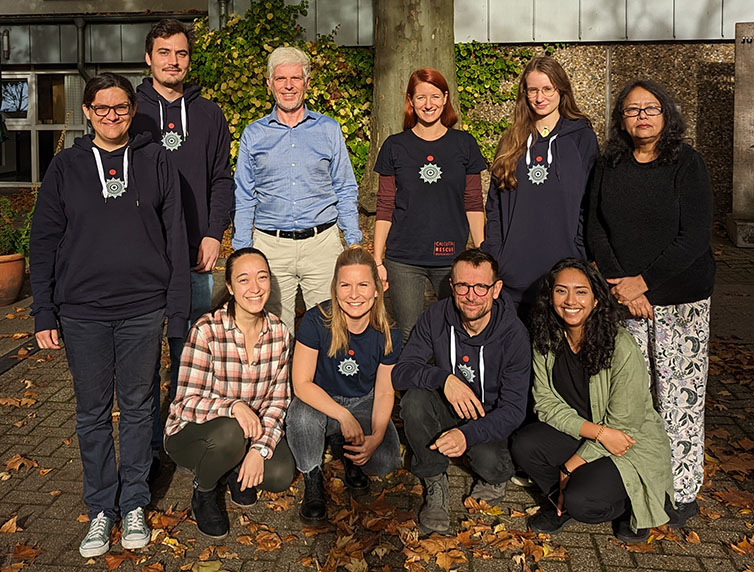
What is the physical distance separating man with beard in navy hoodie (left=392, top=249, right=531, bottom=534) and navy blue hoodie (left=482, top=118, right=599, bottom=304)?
21cm

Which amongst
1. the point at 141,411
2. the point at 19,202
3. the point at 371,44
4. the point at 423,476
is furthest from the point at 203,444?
the point at 19,202

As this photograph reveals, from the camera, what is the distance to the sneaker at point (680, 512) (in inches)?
152

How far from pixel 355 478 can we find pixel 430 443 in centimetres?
57

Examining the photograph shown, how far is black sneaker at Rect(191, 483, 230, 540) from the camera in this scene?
3.86 m

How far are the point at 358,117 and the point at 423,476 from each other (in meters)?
8.18

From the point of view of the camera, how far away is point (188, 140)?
448 cm

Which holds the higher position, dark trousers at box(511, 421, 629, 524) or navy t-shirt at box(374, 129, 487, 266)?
navy t-shirt at box(374, 129, 487, 266)

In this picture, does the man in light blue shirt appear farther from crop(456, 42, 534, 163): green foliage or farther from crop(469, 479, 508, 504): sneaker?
crop(456, 42, 534, 163): green foliage

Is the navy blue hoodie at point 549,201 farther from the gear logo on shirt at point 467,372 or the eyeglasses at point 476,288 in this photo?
the gear logo on shirt at point 467,372

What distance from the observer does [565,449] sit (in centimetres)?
395

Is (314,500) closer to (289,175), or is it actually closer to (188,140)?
(289,175)

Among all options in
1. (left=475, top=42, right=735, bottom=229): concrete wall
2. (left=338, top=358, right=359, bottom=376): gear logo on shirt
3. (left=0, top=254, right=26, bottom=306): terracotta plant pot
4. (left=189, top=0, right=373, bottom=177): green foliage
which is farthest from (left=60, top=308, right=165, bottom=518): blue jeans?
(left=475, top=42, right=735, bottom=229): concrete wall

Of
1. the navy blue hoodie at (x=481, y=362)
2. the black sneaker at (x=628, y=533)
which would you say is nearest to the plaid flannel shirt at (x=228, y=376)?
the navy blue hoodie at (x=481, y=362)

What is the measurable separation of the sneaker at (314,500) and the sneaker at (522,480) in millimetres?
1048
